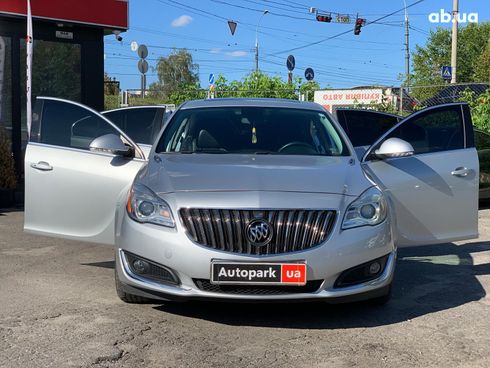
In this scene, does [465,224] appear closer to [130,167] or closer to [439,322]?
[439,322]

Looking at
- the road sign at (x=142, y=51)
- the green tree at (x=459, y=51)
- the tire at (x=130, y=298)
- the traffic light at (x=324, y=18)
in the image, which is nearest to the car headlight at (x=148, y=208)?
the tire at (x=130, y=298)

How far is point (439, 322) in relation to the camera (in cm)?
451

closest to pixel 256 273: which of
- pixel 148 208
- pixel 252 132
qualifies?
pixel 148 208

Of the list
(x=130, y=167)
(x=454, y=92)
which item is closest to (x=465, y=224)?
(x=130, y=167)

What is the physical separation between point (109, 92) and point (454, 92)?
1176 inches

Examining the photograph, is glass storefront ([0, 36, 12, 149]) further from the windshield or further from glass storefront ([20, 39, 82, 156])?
the windshield

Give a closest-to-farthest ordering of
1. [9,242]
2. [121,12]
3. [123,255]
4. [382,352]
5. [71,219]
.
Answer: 1. [382,352]
2. [123,255]
3. [71,219]
4. [9,242]
5. [121,12]

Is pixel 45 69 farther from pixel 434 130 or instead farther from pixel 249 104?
pixel 434 130

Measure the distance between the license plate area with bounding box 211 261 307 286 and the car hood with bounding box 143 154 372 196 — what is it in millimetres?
521

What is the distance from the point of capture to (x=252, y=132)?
17.7 feet

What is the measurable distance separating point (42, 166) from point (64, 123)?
49 cm

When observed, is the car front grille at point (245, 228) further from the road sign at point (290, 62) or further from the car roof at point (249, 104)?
the road sign at point (290, 62)

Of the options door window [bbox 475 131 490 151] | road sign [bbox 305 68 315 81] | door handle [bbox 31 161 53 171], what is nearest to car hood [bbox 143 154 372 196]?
door handle [bbox 31 161 53 171]

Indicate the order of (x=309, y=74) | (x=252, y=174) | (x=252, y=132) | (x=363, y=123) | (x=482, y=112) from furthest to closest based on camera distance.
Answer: (x=309, y=74), (x=482, y=112), (x=363, y=123), (x=252, y=132), (x=252, y=174)
